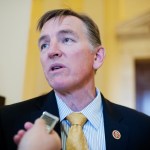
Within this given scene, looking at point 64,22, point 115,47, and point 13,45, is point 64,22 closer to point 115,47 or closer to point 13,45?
point 13,45

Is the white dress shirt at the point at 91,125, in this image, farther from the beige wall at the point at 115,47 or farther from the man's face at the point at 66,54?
the beige wall at the point at 115,47

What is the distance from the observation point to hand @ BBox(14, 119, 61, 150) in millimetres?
638

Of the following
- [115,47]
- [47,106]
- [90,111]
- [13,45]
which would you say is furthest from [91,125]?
[115,47]

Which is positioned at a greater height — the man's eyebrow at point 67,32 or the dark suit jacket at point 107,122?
the man's eyebrow at point 67,32

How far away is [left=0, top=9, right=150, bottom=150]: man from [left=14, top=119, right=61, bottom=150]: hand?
1.13 ft

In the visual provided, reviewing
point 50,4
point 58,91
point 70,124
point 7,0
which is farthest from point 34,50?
point 70,124

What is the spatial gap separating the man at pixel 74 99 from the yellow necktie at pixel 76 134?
0.03 meters

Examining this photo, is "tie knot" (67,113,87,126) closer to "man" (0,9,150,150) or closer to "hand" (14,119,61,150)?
"man" (0,9,150,150)

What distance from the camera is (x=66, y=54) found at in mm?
1140

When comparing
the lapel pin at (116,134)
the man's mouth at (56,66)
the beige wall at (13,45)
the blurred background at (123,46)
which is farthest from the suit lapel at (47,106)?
the blurred background at (123,46)

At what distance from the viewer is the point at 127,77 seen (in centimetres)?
300

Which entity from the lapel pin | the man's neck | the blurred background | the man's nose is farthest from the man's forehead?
the blurred background

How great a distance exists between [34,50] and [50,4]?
2.22 feet

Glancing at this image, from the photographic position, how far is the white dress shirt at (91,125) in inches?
42.1
